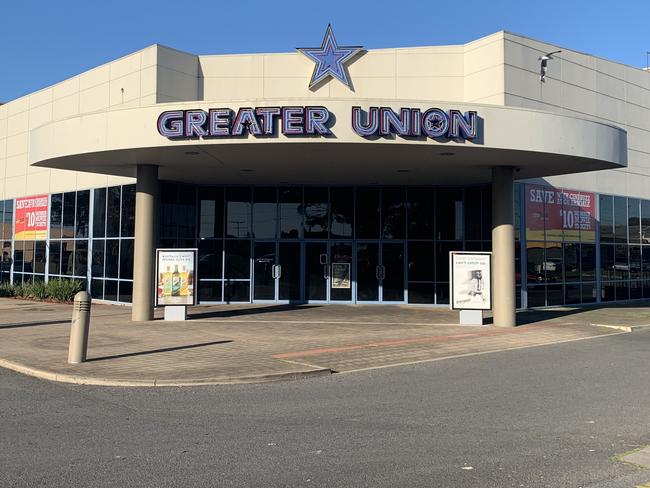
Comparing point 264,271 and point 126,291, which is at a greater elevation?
point 264,271

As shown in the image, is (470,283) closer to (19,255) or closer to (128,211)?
(128,211)

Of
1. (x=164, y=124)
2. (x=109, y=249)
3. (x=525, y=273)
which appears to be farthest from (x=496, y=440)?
(x=109, y=249)

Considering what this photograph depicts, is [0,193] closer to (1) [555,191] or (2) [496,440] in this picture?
(1) [555,191]

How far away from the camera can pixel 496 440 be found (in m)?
6.17

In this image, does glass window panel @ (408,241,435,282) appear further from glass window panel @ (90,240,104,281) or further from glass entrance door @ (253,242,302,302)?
glass window panel @ (90,240,104,281)

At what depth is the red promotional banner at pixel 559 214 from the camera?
72.5ft

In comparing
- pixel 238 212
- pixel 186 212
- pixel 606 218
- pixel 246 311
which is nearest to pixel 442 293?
pixel 246 311

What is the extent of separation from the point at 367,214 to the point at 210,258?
6.15m

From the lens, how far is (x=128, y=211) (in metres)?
22.6

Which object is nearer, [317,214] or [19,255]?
[317,214]

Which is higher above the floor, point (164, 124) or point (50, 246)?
point (164, 124)

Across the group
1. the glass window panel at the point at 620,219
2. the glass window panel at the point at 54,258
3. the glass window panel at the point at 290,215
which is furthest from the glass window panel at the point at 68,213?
the glass window panel at the point at 620,219

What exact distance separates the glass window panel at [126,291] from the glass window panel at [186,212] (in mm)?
2597

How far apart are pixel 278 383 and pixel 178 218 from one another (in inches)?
565
